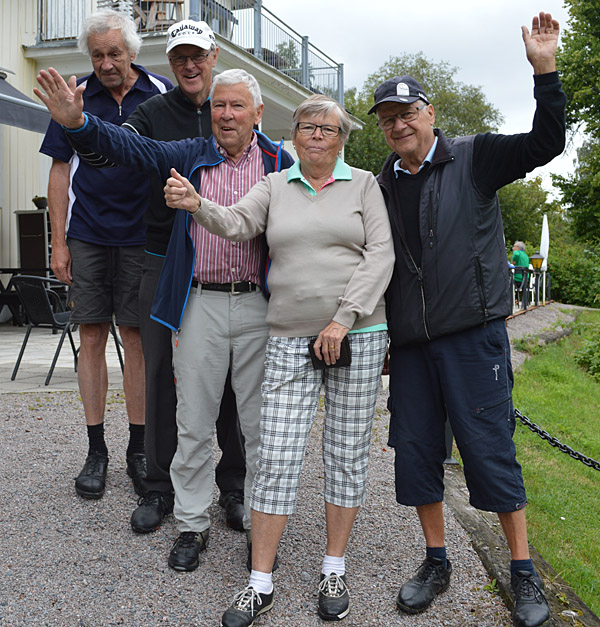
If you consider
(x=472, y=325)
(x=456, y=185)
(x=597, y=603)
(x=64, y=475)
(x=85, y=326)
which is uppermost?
(x=456, y=185)

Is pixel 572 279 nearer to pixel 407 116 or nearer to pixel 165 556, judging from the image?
pixel 407 116

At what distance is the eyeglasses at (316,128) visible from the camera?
2.84m

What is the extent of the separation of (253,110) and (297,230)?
0.63 metres

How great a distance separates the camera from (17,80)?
1239cm

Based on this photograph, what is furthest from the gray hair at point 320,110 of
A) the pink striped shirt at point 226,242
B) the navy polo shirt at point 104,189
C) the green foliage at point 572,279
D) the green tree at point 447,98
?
the green tree at point 447,98

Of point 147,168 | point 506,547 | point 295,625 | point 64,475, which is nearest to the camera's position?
point 295,625


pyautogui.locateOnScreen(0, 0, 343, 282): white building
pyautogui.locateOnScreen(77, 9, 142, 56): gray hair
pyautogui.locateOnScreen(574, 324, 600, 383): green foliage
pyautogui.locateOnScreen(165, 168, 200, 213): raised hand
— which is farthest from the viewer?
pyautogui.locateOnScreen(0, 0, 343, 282): white building

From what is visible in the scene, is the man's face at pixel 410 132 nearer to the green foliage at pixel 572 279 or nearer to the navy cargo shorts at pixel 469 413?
the navy cargo shorts at pixel 469 413

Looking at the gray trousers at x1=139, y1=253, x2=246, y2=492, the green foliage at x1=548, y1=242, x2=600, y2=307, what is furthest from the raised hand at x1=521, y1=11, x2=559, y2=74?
the green foliage at x1=548, y1=242, x2=600, y2=307

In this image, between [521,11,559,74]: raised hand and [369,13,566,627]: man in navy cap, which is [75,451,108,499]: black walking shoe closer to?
[369,13,566,627]: man in navy cap

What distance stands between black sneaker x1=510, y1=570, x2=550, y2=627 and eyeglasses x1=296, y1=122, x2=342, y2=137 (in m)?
1.95

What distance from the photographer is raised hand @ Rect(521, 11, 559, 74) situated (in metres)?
2.67

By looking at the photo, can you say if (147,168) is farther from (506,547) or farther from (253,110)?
(506,547)

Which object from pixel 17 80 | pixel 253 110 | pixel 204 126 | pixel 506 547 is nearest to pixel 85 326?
pixel 204 126
